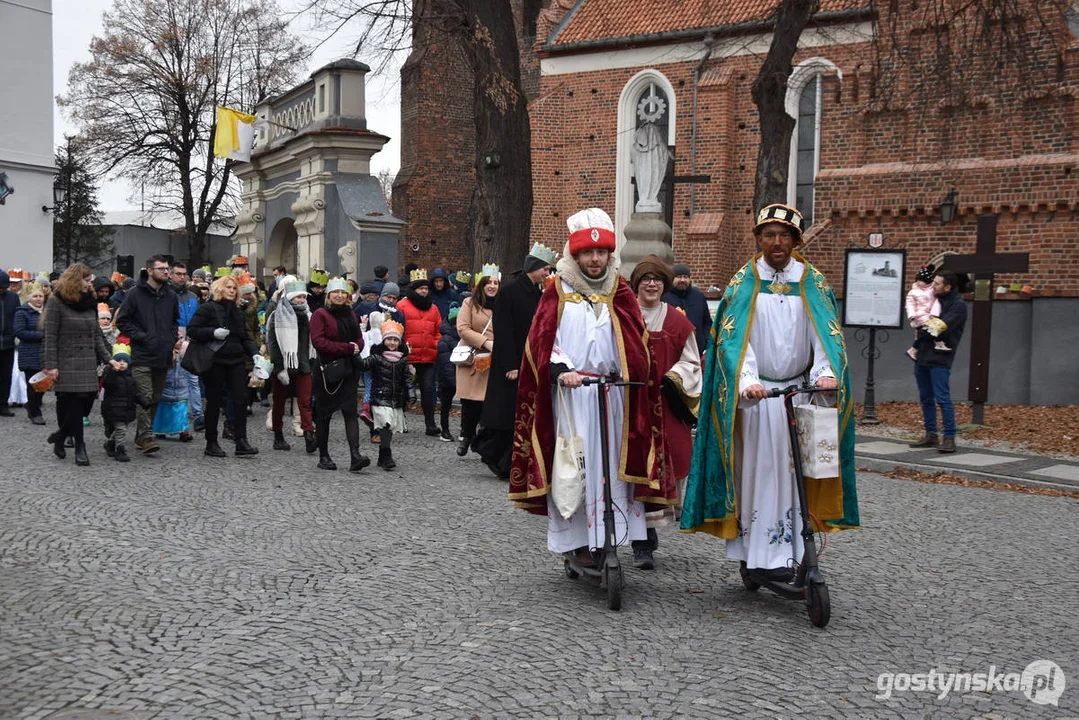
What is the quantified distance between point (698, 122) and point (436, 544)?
819 inches

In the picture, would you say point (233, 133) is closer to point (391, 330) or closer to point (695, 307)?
point (391, 330)

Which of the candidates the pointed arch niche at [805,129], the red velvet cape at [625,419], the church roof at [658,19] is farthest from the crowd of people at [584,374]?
the church roof at [658,19]

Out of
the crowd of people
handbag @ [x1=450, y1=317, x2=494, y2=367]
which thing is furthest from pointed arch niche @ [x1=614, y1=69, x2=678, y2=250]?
handbag @ [x1=450, y1=317, x2=494, y2=367]

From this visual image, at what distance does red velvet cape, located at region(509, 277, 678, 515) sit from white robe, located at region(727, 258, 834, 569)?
467 mm

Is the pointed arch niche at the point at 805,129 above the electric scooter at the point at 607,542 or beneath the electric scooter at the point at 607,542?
above

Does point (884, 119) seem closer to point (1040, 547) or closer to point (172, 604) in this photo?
point (1040, 547)

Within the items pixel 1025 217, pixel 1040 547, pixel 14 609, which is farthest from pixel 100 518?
pixel 1025 217

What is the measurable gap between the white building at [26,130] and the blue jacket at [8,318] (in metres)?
15.0

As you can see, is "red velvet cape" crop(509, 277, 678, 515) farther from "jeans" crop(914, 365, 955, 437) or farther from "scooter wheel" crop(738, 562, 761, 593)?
"jeans" crop(914, 365, 955, 437)

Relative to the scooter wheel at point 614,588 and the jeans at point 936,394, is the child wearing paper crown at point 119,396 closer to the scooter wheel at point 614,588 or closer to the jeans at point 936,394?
the scooter wheel at point 614,588

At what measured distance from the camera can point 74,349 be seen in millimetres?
10867

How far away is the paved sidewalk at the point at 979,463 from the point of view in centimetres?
1101

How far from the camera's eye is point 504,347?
8312 mm

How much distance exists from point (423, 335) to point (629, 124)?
1570 centimetres
